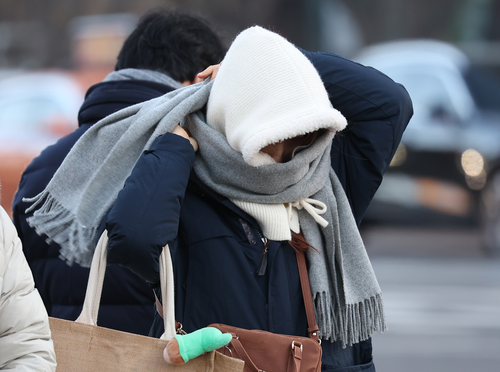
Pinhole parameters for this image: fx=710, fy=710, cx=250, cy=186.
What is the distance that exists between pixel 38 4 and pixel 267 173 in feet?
59.2

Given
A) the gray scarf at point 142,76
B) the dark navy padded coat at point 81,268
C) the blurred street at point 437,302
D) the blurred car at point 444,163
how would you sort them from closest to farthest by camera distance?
the dark navy padded coat at point 81,268 → the gray scarf at point 142,76 → the blurred street at point 437,302 → the blurred car at point 444,163

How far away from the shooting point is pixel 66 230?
2.02m

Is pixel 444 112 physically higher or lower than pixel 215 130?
higher

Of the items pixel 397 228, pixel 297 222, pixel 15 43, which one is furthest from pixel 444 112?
pixel 15 43

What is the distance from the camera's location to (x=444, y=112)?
860cm

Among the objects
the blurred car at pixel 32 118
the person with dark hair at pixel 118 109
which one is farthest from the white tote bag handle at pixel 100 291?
the blurred car at pixel 32 118

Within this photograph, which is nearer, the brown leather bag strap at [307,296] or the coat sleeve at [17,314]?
the coat sleeve at [17,314]

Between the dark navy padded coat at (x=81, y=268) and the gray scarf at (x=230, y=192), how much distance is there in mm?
367

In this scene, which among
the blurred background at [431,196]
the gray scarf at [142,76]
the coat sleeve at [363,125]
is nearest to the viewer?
the coat sleeve at [363,125]

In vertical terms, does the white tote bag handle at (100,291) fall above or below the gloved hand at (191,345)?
above

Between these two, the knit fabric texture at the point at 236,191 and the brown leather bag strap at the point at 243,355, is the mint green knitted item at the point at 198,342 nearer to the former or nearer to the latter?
the brown leather bag strap at the point at 243,355

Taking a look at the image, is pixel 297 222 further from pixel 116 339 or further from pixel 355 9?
pixel 355 9

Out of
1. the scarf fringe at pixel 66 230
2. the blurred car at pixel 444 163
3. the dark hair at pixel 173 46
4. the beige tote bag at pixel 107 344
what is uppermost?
the blurred car at pixel 444 163

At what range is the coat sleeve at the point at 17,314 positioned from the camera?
152 cm
